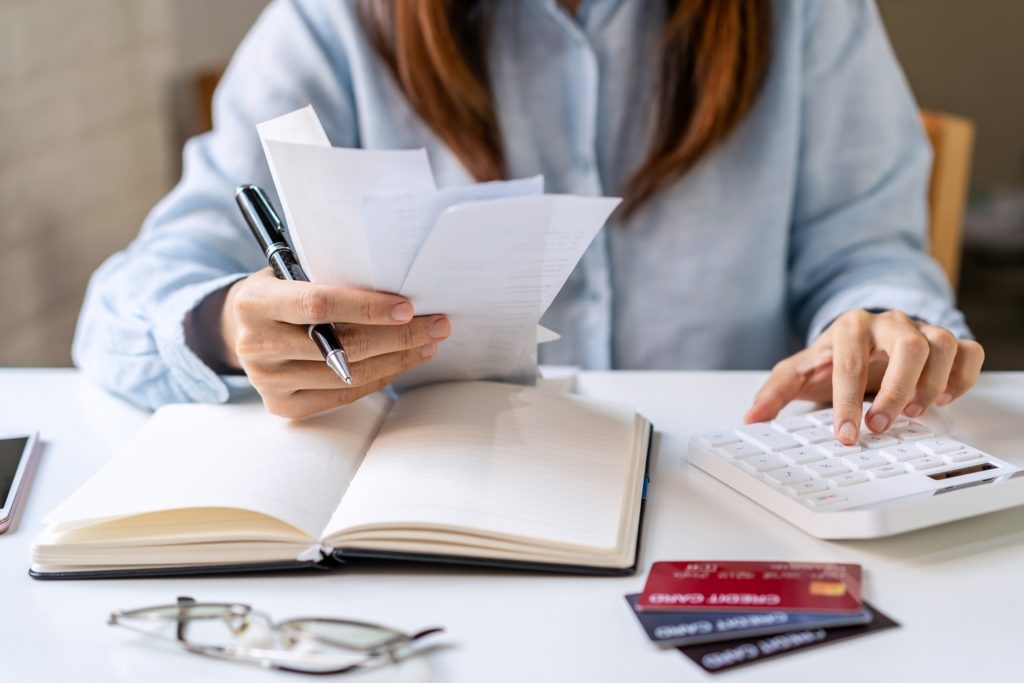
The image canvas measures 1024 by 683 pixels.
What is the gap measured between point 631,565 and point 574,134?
662 mm

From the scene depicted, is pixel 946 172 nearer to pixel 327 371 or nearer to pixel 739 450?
pixel 739 450

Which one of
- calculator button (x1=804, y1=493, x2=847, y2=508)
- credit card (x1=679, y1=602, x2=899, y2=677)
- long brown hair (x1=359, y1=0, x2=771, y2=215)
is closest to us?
credit card (x1=679, y1=602, x2=899, y2=677)

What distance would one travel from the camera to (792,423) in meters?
0.67

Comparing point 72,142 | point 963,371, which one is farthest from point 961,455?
point 72,142

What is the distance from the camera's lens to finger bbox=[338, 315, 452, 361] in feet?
2.06

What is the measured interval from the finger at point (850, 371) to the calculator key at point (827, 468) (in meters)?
0.03

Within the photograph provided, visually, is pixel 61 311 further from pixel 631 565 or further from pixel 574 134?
pixel 631 565

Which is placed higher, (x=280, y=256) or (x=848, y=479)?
(x=280, y=256)

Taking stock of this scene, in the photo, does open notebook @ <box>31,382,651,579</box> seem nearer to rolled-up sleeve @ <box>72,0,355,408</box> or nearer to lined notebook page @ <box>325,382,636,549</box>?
lined notebook page @ <box>325,382,636,549</box>

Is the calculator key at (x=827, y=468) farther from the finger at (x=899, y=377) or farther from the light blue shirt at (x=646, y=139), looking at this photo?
the light blue shirt at (x=646, y=139)

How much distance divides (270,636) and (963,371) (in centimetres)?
50

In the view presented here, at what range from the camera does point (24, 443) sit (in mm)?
732

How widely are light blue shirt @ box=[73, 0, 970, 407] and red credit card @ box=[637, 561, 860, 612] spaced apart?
58 centimetres

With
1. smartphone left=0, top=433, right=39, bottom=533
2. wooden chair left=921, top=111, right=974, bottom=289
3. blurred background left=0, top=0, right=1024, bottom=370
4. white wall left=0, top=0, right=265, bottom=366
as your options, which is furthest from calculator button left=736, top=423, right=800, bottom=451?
wooden chair left=921, top=111, right=974, bottom=289
